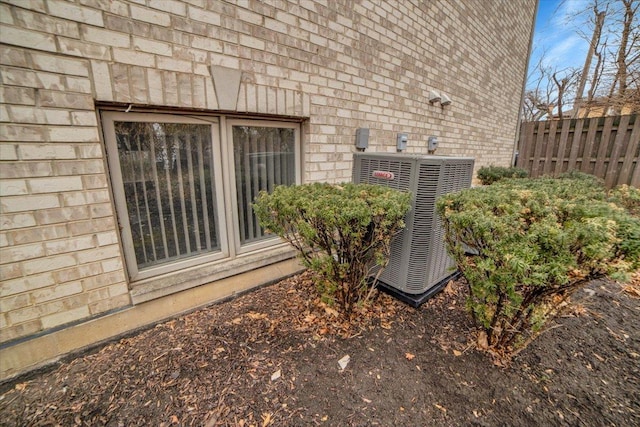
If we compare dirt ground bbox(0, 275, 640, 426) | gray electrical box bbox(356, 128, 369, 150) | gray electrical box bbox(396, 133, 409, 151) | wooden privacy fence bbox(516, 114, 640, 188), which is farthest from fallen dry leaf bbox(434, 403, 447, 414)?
wooden privacy fence bbox(516, 114, 640, 188)

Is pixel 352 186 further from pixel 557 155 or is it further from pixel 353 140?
pixel 557 155

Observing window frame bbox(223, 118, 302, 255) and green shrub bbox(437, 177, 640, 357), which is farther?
window frame bbox(223, 118, 302, 255)

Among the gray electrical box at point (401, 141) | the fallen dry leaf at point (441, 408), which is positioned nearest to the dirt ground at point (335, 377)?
the fallen dry leaf at point (441, 408)

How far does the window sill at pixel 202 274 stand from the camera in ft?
7.80

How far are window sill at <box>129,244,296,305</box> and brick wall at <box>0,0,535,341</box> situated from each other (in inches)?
5.9

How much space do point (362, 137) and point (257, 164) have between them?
1.62 meters

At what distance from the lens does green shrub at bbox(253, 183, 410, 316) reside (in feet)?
6.53

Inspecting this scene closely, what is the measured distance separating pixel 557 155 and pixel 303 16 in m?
8.38

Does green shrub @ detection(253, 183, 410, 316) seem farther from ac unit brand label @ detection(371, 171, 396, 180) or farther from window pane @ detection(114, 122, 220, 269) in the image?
window pane @ detection(114, 122, 220, 269)

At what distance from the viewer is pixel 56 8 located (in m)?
1.75

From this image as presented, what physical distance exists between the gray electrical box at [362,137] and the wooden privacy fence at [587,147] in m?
6.29

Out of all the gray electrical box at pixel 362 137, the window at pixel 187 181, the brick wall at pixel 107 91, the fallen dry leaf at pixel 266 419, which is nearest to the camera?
the fallen dry leaf at pixel 266 419

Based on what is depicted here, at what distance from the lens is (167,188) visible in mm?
2508

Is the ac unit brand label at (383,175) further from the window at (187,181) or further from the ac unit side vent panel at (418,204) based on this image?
the window at (187,181)
